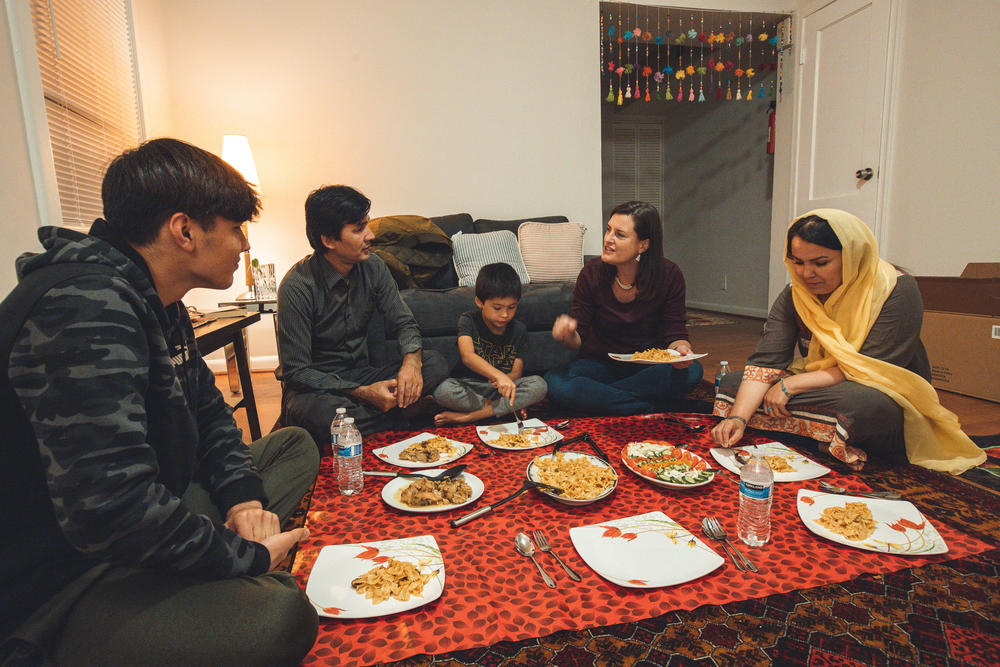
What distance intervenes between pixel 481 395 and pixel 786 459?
1182mm

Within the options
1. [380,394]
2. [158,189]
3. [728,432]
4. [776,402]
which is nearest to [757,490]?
[728,432]

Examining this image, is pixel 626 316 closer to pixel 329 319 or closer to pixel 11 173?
pixel 329 319

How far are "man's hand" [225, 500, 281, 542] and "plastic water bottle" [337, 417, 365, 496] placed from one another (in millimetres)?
294

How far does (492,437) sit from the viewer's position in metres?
1.69

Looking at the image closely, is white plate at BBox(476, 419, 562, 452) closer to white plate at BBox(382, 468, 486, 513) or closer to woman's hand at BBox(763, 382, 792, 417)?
white plate at BBox(382, 468, 486, 513)

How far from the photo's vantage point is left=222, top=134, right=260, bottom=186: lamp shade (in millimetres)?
3365

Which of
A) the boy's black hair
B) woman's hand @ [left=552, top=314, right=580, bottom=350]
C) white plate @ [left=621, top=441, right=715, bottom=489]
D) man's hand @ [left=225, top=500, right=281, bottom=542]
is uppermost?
the boy's black hair

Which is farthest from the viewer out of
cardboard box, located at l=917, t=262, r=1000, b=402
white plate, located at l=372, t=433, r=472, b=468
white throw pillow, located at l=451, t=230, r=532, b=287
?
white throw pillow, located at l=451, t=230, r=532, b=287

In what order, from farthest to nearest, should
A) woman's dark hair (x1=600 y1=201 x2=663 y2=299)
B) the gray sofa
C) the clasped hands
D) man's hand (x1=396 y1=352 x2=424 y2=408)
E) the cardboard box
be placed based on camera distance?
the gray sofa
the cardboard box
woman's dark hair (x1=600 y1=201 x2=663 y2=299)
man's hand (x1=396 y1=352 x2=424 y2=408)
the clasped hands

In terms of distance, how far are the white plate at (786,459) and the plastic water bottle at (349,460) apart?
3.33 ft

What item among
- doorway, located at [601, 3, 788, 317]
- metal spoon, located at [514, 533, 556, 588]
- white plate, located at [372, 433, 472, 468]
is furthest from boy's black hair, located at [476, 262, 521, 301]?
doorway, located at [601, 3, 788, 317]

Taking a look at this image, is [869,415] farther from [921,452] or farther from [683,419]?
[683,419]

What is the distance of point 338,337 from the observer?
207cm

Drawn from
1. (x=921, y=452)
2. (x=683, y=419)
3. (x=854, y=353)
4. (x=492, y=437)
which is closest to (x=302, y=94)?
(x=492, y=437)
